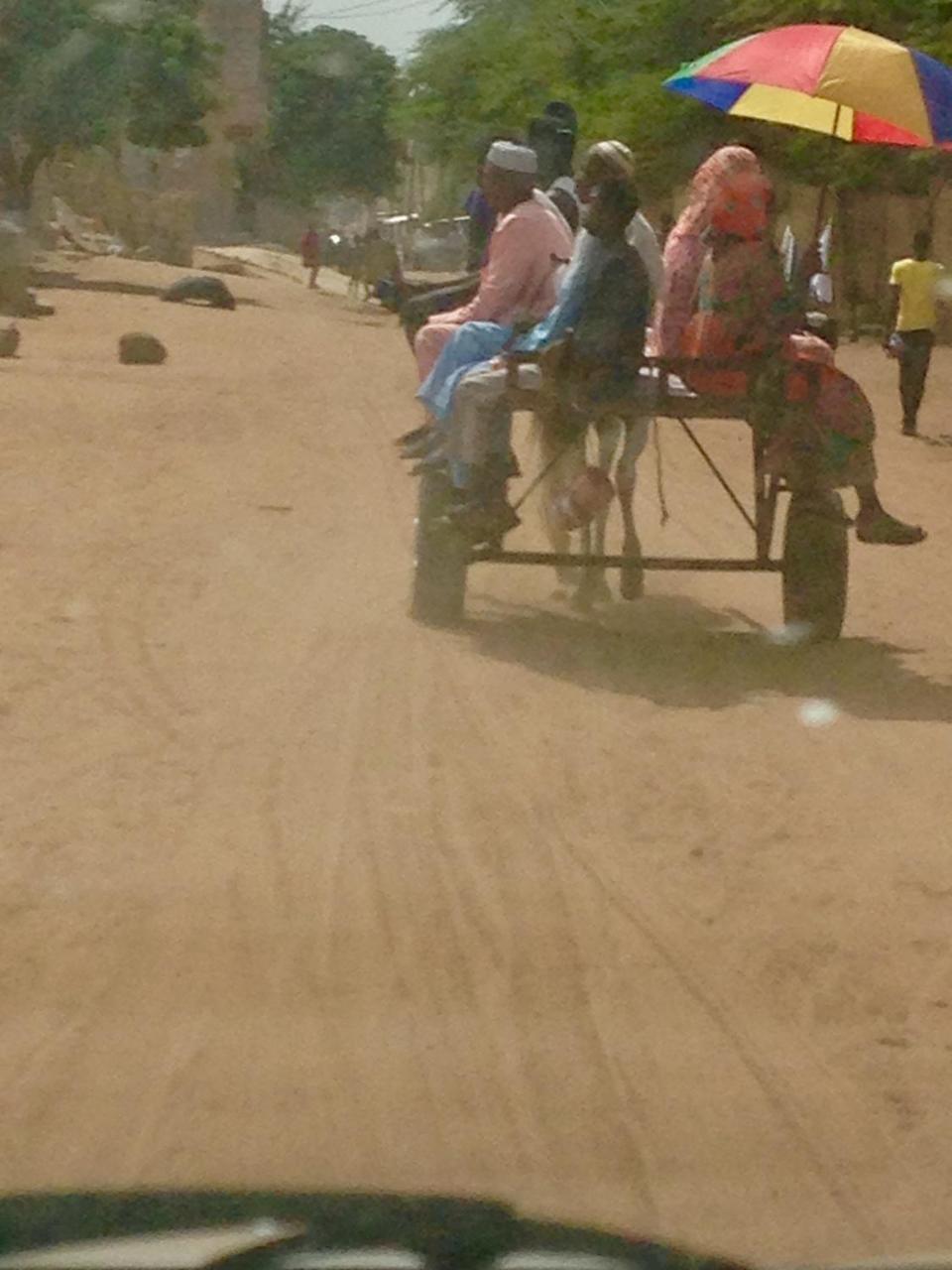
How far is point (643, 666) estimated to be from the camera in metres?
8.95

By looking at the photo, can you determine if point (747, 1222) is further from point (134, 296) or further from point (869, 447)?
point (134, 296)

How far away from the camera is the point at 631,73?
41.3 meters

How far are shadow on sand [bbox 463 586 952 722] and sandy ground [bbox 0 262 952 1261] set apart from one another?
0.03 m

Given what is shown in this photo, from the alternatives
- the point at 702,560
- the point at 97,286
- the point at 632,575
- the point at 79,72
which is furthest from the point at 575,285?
the point at 79,72

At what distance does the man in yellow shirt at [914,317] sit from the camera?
19625 millimetres

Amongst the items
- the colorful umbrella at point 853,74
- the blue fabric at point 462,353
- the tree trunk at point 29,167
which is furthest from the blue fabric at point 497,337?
the tree trunk at point 29,167

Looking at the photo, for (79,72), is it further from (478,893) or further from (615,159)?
(478,893)

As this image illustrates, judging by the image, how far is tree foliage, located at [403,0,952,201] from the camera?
107ft

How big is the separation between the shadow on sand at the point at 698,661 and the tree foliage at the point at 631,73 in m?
19.5

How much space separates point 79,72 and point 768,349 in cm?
3486

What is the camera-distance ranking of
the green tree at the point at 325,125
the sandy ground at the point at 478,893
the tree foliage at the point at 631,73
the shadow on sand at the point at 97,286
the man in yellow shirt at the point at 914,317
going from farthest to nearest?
the green tree at the point at 325,125 → the shadow on sand at the point at 97,286 → the tree foliage at the point at 631,73 → the man in yellow shirt at the point at 914,317 → the sandy ground at the point at 478,893

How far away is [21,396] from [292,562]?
814 centimetres

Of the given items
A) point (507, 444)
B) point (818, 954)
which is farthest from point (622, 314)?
point (818, 954)

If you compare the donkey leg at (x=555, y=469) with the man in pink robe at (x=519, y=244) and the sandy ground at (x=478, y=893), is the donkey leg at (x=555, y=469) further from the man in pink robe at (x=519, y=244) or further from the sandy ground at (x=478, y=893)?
the man in pink robe at (x=519, y=244)
